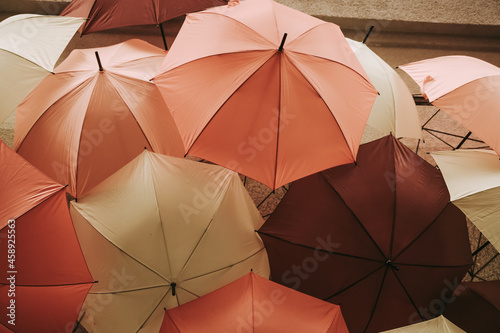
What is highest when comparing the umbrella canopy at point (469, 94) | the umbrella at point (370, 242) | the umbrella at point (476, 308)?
the umbrella canopy at point (469, 94)

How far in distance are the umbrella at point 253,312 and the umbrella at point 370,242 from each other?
353 mm

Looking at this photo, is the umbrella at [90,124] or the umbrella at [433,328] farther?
the umbrella at [90,124]

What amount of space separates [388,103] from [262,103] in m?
1.17

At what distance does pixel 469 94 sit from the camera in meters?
2.94

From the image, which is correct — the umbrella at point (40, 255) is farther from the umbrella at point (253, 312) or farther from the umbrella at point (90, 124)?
the umbrella at point (253, 312)

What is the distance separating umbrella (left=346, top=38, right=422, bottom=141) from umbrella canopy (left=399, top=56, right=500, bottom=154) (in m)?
0.21

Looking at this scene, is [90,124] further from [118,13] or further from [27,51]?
[118,13]

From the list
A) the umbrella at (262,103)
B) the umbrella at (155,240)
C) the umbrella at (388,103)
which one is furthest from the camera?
the umbrella at (388,103)

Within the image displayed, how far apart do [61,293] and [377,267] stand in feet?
6.52

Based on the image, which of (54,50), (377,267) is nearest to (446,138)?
(377,267)

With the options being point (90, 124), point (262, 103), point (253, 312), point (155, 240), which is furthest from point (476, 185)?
point (90, 124)

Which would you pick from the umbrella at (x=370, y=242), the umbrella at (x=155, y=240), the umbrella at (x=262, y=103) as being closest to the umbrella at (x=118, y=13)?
the umbrella at (x=262, y=103)

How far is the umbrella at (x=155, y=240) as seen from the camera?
253 cm

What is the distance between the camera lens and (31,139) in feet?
9.50
